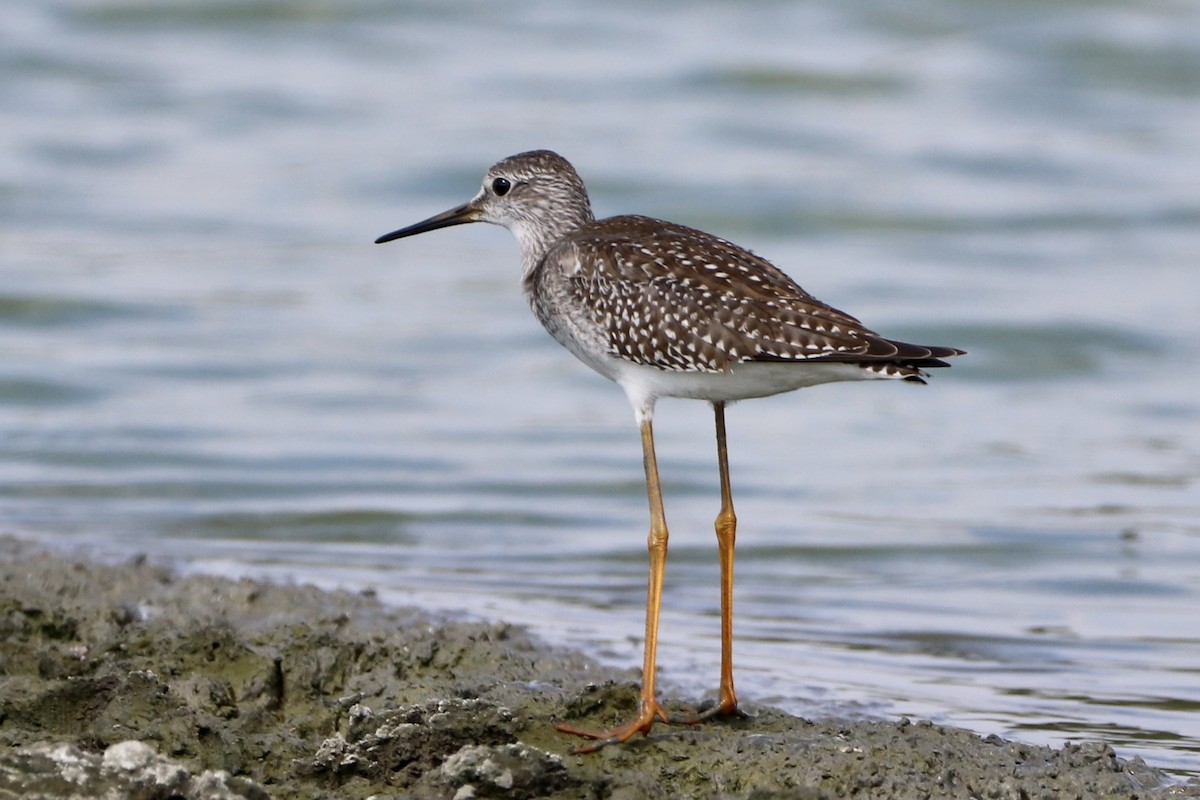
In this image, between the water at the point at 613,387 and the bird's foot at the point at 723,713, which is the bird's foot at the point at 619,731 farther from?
the water at the point at 613,387

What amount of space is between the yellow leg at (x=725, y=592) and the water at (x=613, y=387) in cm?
71

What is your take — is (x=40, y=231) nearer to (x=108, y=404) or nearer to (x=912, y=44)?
(x=108, y=404)

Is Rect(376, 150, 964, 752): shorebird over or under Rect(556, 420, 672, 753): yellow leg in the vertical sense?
over

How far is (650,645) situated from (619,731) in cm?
45

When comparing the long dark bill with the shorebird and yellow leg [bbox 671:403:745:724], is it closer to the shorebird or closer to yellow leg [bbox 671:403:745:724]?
the shorebird

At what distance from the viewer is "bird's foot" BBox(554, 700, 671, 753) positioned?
19.6ft

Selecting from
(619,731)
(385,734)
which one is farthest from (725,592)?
(385,734)

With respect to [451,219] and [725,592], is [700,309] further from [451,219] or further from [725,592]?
[451,219]

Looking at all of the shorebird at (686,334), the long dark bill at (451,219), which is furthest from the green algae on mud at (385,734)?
the long dark bill at (451,219)

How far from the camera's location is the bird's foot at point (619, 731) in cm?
597

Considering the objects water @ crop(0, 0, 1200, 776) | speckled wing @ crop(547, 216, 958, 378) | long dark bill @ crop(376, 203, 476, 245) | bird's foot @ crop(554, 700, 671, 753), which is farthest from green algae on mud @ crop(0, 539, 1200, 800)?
long dark bill @ crop(376, 203, 476, 245)

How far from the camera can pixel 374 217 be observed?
704 inches

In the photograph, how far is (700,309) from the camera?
6.45 m

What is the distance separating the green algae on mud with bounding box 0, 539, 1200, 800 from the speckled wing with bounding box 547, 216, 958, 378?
1274 millimetres
